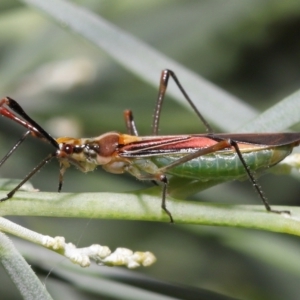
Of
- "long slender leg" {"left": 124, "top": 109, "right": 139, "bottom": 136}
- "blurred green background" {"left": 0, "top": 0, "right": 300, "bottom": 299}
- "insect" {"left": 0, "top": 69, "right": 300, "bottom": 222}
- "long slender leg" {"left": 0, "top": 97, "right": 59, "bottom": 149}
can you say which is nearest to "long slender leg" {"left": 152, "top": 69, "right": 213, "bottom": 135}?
"insect" {"left": 0, "top": 69, "right": 300, "bottom": 222}

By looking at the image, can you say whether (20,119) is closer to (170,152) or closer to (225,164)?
(170,152)

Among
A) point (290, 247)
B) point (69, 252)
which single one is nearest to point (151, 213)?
point (69, 252)

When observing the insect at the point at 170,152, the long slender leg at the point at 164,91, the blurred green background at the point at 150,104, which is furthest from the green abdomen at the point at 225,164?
the blurred green background at the point at 150,104

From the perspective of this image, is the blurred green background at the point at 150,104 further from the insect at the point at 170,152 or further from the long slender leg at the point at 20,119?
the long slender leg at the point at 20,119

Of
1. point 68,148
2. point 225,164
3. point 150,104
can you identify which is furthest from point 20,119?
point 150,104

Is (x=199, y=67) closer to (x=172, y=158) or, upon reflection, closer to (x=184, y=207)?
(x=172, y=158)
